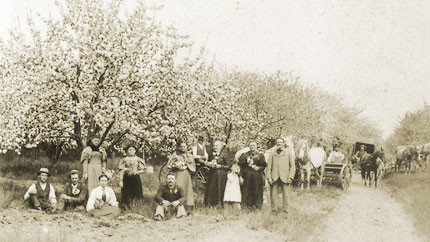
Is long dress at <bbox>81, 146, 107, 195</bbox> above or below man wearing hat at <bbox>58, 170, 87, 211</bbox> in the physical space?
above

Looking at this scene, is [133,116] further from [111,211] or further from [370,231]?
[370,231]

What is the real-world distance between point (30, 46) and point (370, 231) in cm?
1007

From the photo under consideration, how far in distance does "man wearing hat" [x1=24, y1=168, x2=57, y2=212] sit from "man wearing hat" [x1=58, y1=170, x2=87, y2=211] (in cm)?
26

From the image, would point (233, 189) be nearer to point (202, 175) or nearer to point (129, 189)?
point (129, 189)

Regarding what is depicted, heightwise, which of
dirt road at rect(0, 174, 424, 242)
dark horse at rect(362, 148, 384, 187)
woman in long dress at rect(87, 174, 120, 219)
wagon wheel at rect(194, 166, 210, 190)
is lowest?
dirt road at rect(0, 174, 424, 242)

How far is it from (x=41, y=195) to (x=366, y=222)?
8.03m

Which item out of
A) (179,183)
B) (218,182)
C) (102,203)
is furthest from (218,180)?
(102,203)

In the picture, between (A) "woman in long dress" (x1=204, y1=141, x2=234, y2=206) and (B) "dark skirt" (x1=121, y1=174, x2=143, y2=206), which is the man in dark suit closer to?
(A) "woman in long dress" (x1=204, y1=141, x2=234, y2=206)

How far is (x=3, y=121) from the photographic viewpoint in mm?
12906

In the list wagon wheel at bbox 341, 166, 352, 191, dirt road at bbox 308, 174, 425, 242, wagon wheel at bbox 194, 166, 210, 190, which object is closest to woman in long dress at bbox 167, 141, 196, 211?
wagon wheel at bbox 194, 166, 210, 190

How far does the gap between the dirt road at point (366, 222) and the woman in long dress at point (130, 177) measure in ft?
15.9

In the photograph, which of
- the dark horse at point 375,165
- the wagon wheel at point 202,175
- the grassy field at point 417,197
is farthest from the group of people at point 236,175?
the dark horse at point 375,165

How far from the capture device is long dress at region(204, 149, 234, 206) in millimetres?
12727

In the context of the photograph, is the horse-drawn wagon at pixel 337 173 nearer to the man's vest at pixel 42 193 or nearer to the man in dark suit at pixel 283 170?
the man in dark suit at pixel 283 170
